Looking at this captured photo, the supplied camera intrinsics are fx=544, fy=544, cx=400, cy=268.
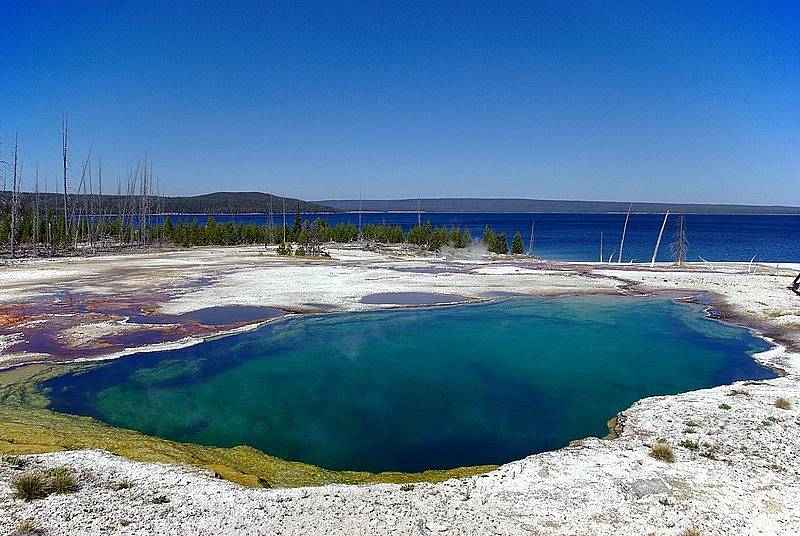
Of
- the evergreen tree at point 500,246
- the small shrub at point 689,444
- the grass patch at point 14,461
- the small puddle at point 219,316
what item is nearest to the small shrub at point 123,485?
the grass patch at point 14,461

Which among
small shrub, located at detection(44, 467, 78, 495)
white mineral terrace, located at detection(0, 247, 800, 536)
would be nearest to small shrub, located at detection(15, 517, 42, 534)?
white mineral terrace, located at detection(0, 247, 800, 536)

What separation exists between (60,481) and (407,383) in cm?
1394

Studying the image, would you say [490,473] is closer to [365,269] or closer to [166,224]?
[365,269]

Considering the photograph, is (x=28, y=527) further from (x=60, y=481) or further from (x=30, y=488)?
(x=60, y=481)

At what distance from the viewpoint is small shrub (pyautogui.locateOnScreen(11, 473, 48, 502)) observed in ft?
37.0

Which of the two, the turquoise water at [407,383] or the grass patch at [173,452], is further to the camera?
the turquoise water at [407,383]

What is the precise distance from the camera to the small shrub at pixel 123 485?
40.3 feet

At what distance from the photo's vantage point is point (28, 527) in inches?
401

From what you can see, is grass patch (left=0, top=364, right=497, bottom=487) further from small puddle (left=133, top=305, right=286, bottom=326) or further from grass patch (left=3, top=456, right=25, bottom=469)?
small puddle (left=133, top=305, right=286, bottom=326)

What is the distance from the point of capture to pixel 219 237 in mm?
111125

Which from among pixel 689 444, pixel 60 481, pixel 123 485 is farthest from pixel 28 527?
pixel 689 444

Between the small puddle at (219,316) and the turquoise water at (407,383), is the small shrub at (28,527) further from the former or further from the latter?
the small puddle at (219,316)

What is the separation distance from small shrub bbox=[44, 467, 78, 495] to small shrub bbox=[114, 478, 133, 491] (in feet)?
2.65

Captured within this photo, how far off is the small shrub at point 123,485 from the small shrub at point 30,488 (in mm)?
1367
